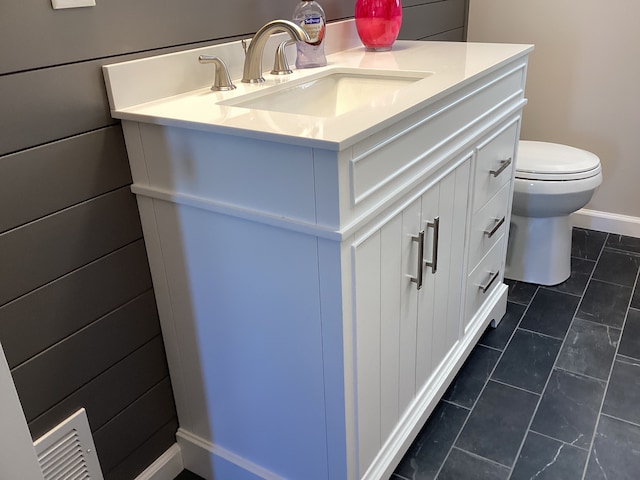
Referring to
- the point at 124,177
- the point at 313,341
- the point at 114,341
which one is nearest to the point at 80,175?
the point at 124,177

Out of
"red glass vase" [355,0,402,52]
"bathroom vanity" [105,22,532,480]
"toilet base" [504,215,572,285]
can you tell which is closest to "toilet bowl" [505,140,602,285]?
"toilet base" [504,215,572,285]

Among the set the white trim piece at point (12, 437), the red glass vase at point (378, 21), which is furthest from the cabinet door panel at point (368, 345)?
the red glass vase at point (378, 21)

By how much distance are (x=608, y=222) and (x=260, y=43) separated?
1.88 metres

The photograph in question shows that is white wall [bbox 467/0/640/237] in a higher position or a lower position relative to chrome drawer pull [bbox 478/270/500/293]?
higher

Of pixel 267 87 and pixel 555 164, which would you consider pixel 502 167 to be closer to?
pixel 555 164

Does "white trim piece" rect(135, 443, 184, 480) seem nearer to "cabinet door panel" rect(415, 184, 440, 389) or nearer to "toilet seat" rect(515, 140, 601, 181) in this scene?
"cabinet door panel" rect(415, 184, 440, 389)

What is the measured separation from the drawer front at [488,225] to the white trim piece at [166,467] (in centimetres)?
90

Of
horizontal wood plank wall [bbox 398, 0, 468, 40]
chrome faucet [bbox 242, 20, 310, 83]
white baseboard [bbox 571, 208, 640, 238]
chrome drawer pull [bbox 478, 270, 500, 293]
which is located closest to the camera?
chrome faucet [bbox 242, 20, 310, 83]

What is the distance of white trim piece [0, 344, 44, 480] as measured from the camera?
2.35 ft

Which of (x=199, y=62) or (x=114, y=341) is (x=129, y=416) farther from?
(x=199, y=62)

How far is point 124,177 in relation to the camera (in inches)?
43.5

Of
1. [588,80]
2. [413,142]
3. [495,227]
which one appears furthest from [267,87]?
[588,80]

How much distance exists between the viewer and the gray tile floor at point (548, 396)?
1.38 meters

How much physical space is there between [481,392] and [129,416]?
95cm
